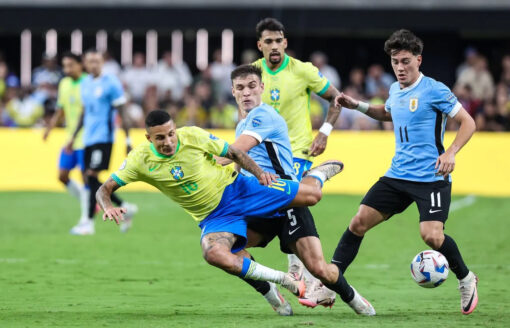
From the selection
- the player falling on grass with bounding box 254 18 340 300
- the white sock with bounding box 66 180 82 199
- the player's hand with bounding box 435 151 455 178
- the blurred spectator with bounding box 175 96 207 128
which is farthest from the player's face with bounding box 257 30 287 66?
the blurred spectator with bounding box 175 96 207 128

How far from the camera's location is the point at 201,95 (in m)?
21.5

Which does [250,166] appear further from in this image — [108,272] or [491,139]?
[491,139]

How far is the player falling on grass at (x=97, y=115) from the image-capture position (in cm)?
1380

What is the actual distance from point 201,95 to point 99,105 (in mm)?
7741

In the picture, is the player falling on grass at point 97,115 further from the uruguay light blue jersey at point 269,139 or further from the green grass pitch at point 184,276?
the uruguay light blue jersey at point 269,139

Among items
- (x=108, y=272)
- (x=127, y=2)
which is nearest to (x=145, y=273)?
(x=108, y=272)

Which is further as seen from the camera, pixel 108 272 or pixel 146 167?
pixel 108 272

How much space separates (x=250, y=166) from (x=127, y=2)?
17334mm

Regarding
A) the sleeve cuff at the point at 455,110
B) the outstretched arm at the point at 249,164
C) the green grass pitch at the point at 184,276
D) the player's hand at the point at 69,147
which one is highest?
the sleeve cuff at the point at 455,110

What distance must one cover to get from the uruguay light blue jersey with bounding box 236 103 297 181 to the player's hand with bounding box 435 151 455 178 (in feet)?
4.26

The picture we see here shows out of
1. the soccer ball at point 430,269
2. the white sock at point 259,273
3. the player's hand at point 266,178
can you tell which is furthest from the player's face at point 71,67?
the soccer ball at point 430,269

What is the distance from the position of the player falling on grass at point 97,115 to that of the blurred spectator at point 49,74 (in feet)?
27.0

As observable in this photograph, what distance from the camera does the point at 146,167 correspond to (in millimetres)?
7793

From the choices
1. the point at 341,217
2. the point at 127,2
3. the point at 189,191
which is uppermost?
the point at 127,2
